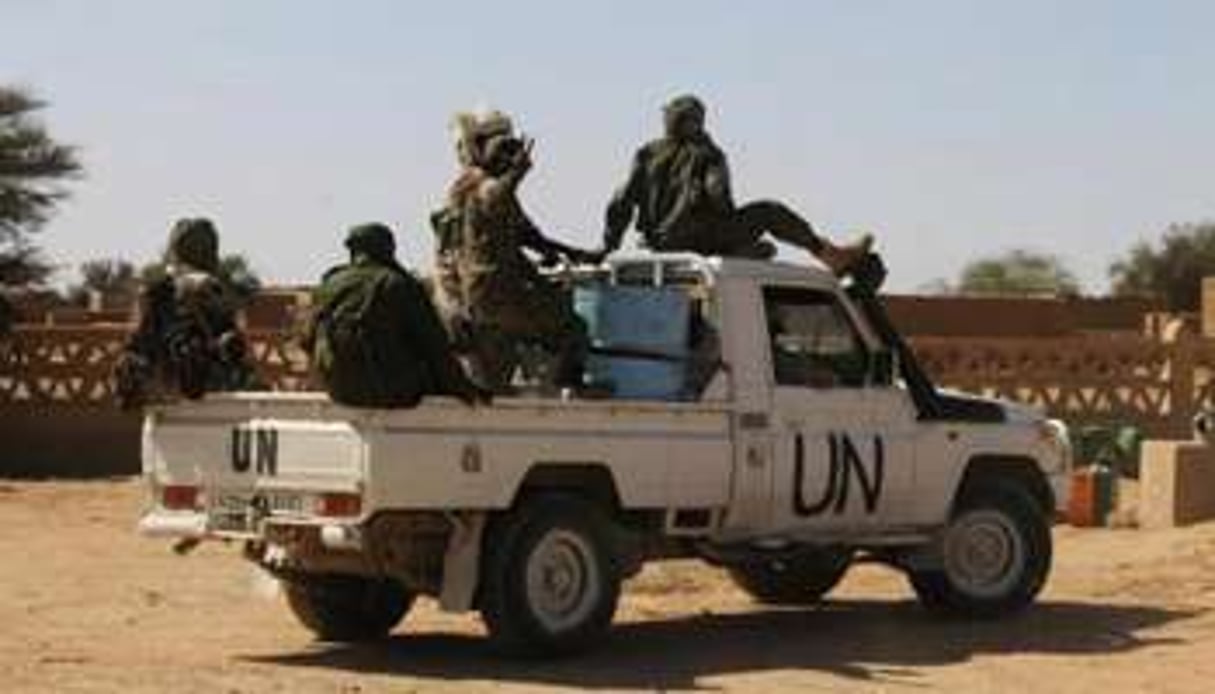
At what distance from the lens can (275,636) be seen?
1338cm

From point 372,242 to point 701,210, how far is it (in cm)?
250

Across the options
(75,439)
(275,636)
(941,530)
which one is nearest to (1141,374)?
(75,439)

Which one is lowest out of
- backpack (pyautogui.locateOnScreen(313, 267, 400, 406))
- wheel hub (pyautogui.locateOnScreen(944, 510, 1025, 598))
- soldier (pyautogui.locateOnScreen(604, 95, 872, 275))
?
wheel hub (pyautogui.locateOnScreen(944, 510, 1025, 598))

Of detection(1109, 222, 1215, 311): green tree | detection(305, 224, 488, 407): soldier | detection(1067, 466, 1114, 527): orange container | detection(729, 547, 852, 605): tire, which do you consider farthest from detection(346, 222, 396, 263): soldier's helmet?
detection(1109, 222, 1215, 311): green tree

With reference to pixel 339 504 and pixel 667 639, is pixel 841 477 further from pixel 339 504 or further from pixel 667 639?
pixel 339 504

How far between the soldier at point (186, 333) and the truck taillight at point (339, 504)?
1.04 meters

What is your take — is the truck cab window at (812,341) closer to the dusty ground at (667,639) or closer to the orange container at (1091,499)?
the dusty ground at (667,639)

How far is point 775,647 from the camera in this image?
42.7ft

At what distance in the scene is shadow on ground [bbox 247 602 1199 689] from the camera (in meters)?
11.8

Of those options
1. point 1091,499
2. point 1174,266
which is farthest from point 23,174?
point 1174,266

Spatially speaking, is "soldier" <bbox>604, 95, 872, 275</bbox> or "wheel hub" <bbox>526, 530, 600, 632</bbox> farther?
"soldier" <bbox>604, 95, 872, 275</bbox>

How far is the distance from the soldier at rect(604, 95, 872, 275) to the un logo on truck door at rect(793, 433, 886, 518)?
Result: 1.00m

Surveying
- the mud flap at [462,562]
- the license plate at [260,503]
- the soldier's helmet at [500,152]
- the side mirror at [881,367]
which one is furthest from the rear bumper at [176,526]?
the side mirror at [881,367]

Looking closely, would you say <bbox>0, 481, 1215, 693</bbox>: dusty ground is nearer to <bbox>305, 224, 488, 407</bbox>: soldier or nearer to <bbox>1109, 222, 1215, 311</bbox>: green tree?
<bbox>305, 224, 488, 407</bbox>: soldier
